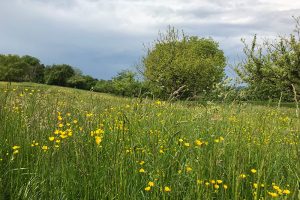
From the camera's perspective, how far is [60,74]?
7800 centimetres

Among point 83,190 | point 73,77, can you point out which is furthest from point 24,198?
point 73,77

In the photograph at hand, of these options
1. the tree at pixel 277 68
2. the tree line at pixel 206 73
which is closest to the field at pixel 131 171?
the tree line at pixel 206 73

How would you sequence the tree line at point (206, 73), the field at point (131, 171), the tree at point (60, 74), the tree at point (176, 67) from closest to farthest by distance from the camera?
the field at point (131, 171), the tree line at point (206, 73), the tree at point (176, 67), the tree at point (60, 74)

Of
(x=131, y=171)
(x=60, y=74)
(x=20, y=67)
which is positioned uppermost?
(x=20, y=67)

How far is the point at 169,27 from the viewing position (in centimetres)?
3659

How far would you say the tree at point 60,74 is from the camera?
77.4 m

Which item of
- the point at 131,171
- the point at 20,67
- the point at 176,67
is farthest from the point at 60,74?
the point at 131,171

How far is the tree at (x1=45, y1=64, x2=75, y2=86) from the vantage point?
77.4 m

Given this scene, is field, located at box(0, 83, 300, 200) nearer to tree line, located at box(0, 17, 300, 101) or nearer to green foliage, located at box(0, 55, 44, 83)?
tree line, located at box(0, 17, 300, 101)

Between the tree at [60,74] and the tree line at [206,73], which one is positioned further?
the tree at [60,74]

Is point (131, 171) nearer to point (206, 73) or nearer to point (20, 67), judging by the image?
point (206, 73)

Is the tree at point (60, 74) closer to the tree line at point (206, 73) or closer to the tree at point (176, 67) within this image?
the tree line at point (206, 73)

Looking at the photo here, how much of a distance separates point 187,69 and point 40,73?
62.6 m

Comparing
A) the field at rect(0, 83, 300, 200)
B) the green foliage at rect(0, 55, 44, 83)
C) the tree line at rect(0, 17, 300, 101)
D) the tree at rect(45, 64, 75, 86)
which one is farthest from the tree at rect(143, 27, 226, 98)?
the green foliage at rect(0, 55, 44, 83)
